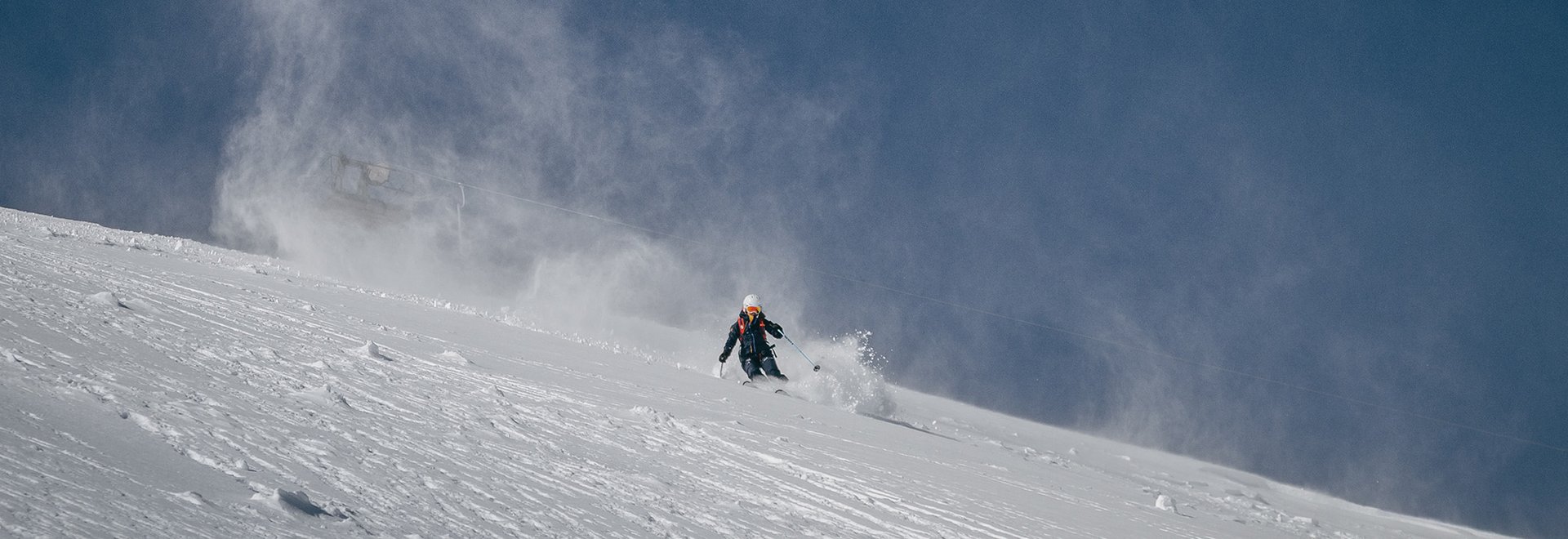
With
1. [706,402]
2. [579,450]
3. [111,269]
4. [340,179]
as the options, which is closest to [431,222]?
[340,179]

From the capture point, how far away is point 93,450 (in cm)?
276

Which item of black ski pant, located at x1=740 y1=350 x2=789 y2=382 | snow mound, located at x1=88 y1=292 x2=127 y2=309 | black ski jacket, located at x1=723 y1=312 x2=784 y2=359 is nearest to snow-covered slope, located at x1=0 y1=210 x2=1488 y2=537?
snow mound, located at x1=88 y1=292 x2=127 y2=309

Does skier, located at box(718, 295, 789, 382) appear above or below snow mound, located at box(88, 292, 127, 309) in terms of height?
above

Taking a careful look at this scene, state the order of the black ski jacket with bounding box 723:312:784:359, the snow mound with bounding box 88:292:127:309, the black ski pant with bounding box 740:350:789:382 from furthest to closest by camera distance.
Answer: the black ski jacket with bounding box 723:312:784:359 < the black ski pant with bounding box 740:350:789:382 < the snow mound with bounding box 88:292:127:309

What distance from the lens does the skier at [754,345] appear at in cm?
1345

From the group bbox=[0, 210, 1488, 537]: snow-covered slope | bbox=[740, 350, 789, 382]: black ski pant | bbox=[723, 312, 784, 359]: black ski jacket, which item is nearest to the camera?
bbox=[0, 210, 1488, 537]: snow-covered slope

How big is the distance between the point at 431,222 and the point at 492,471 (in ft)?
114

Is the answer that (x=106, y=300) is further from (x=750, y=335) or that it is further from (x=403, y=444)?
(x=750, y=335)

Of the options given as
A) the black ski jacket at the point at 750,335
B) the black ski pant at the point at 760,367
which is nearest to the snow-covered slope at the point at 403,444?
the black ski pant at the point at 760,367

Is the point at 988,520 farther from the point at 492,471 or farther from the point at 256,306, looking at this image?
the point at 256,306

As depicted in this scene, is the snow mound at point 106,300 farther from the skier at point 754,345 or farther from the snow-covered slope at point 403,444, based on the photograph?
the skier at point 754,345

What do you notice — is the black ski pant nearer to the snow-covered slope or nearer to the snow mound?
the snow-covered slope

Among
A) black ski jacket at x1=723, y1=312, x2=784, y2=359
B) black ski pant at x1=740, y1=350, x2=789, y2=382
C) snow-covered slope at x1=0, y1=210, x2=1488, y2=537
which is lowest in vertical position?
snow-covered slope at x1=0, y1=210, x2=1488, y2=537

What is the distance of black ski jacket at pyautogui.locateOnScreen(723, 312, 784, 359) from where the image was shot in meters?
13.5
